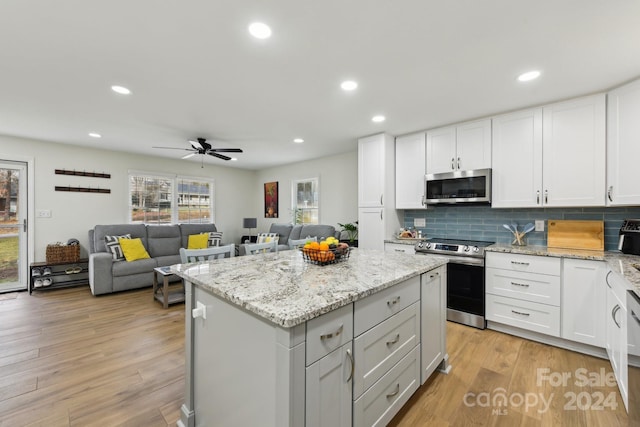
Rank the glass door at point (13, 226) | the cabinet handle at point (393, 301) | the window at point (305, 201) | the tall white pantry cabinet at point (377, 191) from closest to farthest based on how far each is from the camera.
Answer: the cabinet handle at point (393, 301) → the tall white pantry cabinet at point (377, 191) → the glass door at point (13, 226) → the window at point (305, 201)

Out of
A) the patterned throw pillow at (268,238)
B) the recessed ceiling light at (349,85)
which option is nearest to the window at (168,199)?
the patterned throw pillow at (268,238)

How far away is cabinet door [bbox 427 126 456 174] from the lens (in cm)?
338

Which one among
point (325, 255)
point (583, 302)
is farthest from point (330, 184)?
point (583, 302)

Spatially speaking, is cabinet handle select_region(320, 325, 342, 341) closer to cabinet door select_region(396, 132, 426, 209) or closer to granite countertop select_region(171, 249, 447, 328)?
granite countertop select_region(171, 249, 447, 328)

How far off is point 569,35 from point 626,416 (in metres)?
2.44

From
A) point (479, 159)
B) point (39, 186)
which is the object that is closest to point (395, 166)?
point (479, 159)

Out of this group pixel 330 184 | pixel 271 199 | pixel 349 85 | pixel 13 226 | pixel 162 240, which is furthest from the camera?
pixel 271 199

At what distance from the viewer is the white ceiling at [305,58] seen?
1.57 meters

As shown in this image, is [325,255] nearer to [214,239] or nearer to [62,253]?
[214,239]

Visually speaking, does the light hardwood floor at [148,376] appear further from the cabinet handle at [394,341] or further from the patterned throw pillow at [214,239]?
the patterned throw pillow at [214,239]

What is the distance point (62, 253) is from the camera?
4402mm

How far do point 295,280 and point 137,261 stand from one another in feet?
13.7

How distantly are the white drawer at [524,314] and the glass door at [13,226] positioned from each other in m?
6.72

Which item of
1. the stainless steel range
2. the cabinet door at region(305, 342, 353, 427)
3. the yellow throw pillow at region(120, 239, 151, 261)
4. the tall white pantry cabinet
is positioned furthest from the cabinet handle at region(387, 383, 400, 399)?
the yellow throw pillow at region(120, 239, 151, 261)
